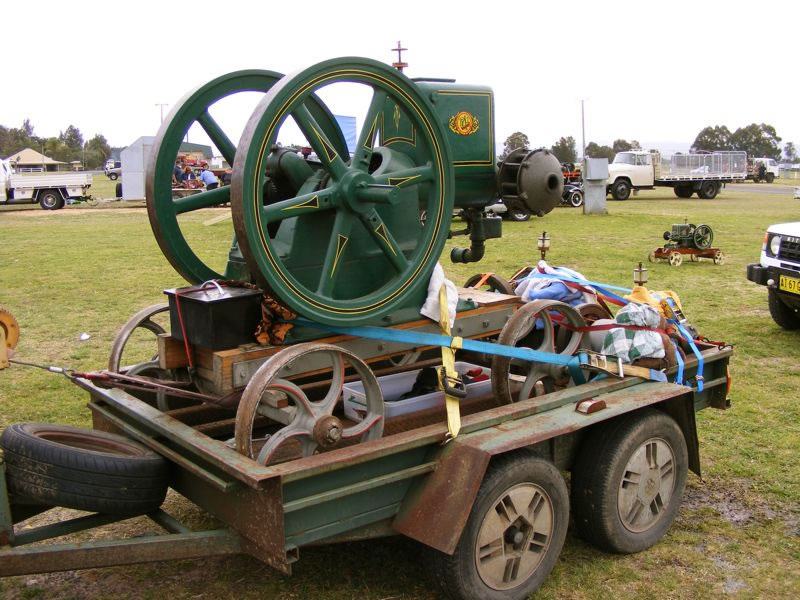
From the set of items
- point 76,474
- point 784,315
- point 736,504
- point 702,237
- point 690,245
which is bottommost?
point 736,504

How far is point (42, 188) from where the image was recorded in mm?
28312

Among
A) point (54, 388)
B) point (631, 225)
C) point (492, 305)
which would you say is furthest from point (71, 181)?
point (492, 305)

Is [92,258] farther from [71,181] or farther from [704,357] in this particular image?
[71,181]

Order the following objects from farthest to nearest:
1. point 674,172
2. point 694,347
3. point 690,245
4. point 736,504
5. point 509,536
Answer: point 674,172
point 690,245
point 694,347
point 736,504
point 509,536

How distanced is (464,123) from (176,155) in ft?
4.70

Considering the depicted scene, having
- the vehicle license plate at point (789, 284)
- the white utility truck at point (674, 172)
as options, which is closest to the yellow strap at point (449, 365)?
the vehicle license plate at point (789, 284)

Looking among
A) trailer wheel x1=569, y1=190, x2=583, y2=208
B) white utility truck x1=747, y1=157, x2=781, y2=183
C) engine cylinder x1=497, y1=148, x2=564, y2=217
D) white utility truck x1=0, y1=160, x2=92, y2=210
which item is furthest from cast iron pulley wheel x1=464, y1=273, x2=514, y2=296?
white utility truck x1=747, y1=157, x2=781, y2=183

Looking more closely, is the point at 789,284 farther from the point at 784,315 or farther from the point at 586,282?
the point at 586,282

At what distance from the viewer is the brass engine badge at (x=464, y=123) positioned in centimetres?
411

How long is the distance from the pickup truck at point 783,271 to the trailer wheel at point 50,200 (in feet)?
82.7

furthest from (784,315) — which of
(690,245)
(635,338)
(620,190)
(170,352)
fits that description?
(620,190)

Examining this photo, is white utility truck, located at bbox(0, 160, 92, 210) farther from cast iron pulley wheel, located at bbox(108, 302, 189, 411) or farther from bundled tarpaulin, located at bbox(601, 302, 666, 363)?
bundled tarpaulin, located at bbox(601, 302, 666, 363)

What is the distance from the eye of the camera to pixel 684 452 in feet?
13.6

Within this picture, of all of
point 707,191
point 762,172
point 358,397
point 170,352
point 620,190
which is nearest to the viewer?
point 170,352
